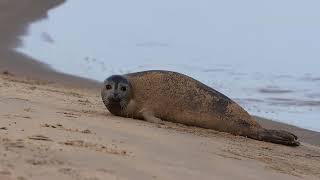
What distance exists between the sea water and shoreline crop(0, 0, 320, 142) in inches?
11.0

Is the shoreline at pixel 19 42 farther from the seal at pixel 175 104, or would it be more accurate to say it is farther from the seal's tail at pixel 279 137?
the seal's tail at pixel 279 137

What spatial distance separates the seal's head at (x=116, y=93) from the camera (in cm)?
703

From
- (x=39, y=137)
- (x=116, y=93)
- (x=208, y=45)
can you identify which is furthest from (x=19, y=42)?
(x=39, y=137)

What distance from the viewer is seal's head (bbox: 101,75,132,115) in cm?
703

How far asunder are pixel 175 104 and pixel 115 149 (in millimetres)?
2836

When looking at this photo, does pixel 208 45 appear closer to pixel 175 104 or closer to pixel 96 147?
pixel 175 104

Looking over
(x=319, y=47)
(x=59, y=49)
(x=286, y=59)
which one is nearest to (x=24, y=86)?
(x=59, y=49)

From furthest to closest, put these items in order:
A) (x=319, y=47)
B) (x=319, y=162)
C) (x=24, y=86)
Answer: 1. (x=319, y=47)
2. (x=24, y=86)
3. (x=319, y=162)

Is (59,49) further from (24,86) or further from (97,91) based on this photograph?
(24,86)

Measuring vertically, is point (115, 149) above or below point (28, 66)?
below

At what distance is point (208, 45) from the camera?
54.4ft

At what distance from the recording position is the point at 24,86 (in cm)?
845

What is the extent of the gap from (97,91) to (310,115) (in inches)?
114

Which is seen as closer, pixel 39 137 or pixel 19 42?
pixel 39 137
